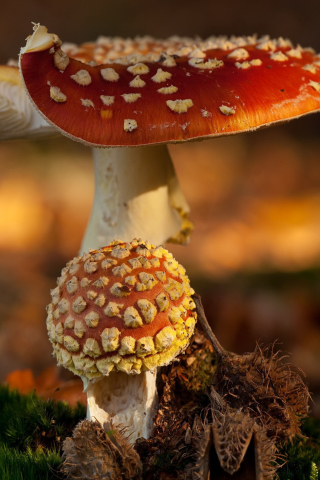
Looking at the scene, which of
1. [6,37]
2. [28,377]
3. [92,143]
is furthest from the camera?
[6,37]

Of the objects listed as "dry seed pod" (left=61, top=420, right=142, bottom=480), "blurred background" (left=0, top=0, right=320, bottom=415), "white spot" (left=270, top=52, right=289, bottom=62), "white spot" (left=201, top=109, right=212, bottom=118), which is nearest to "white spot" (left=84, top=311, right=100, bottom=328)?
"dry seed pod" (left=61, top=420, right=142, bottom=480)

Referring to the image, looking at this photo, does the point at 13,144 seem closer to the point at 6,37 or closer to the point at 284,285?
the point at 6,37

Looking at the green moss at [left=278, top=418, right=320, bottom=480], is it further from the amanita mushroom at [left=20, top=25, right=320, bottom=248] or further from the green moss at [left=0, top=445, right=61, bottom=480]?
the amanita mushroom at [left=20, top=25, right=320, bottom=248]

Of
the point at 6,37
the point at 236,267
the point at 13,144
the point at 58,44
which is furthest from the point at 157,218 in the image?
the point at 6,37

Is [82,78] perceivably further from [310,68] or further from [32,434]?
[32,434]

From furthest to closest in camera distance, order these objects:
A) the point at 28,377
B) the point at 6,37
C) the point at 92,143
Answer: the point at 6,37, the point at 28,377, the point at 92,143

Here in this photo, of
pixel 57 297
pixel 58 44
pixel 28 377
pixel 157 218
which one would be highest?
pixel 58 44
